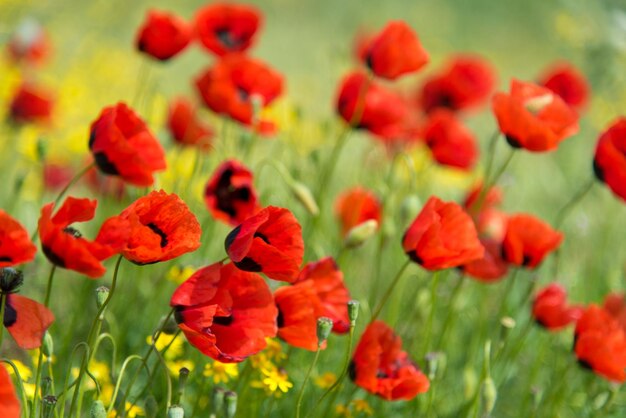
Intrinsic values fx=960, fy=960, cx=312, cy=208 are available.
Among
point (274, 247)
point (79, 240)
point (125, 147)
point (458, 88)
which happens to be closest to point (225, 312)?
point (274, 247)

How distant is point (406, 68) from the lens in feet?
7.84

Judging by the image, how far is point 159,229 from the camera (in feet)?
4.99

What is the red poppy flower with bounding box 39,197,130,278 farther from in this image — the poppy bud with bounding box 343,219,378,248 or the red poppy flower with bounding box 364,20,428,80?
the red poppy flower with bounding box 364,20,428,80

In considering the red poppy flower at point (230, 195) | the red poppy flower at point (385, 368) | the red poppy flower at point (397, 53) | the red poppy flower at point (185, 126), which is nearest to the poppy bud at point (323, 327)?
the red poppy flower at point (385, 368)

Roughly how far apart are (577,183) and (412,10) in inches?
223

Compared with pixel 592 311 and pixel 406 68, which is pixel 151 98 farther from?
pixel 592 311

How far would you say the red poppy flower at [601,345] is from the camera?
1.95m

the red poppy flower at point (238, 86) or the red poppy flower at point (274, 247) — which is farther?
the red poppy flower at point (238, 86)

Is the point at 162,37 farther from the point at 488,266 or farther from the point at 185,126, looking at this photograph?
the point at 488,266

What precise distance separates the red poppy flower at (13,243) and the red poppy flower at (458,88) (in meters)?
2.30

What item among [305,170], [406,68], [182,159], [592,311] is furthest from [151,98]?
[592,311]

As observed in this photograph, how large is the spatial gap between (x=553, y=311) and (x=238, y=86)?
989 mm

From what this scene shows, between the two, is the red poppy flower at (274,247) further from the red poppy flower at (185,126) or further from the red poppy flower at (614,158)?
the red poppy flower at (185,126)

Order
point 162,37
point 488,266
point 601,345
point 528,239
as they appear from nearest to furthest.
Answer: point 601,345 → point 528,239 → point 488,266 → point 162,37
